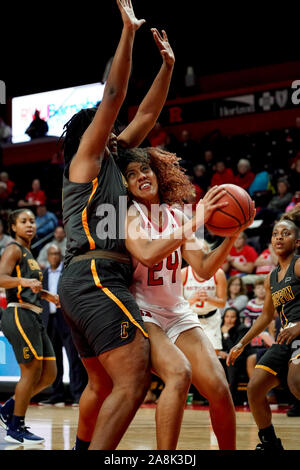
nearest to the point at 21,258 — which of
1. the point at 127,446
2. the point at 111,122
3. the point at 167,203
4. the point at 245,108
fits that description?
the point at 127,446

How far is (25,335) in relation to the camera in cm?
540

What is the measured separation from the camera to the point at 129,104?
50.4ft

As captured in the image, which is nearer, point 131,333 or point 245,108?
point 131,333

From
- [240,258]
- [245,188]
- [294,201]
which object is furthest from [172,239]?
[245,188]

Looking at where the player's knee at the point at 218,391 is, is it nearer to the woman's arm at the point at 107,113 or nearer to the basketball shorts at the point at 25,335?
the woman's arm at the point at 107,113

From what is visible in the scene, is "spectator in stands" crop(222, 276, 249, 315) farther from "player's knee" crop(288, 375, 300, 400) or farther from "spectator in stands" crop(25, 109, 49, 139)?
"spectator in stands" crop(25, 109, 49, 139)

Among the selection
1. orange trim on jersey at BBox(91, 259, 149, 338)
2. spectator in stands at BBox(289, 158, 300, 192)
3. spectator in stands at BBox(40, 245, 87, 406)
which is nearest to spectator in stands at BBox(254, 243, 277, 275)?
spectator in stands at BBox(289, 158, 300, 192)

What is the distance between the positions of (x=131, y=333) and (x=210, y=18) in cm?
1236

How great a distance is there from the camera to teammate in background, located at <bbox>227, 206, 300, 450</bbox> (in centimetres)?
422

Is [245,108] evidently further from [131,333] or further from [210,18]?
[131,333]

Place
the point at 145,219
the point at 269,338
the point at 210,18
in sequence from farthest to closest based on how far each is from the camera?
the point at 210,18, the point at 269,338, the point at 145,219

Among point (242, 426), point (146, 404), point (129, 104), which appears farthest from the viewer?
point (129, 104)
